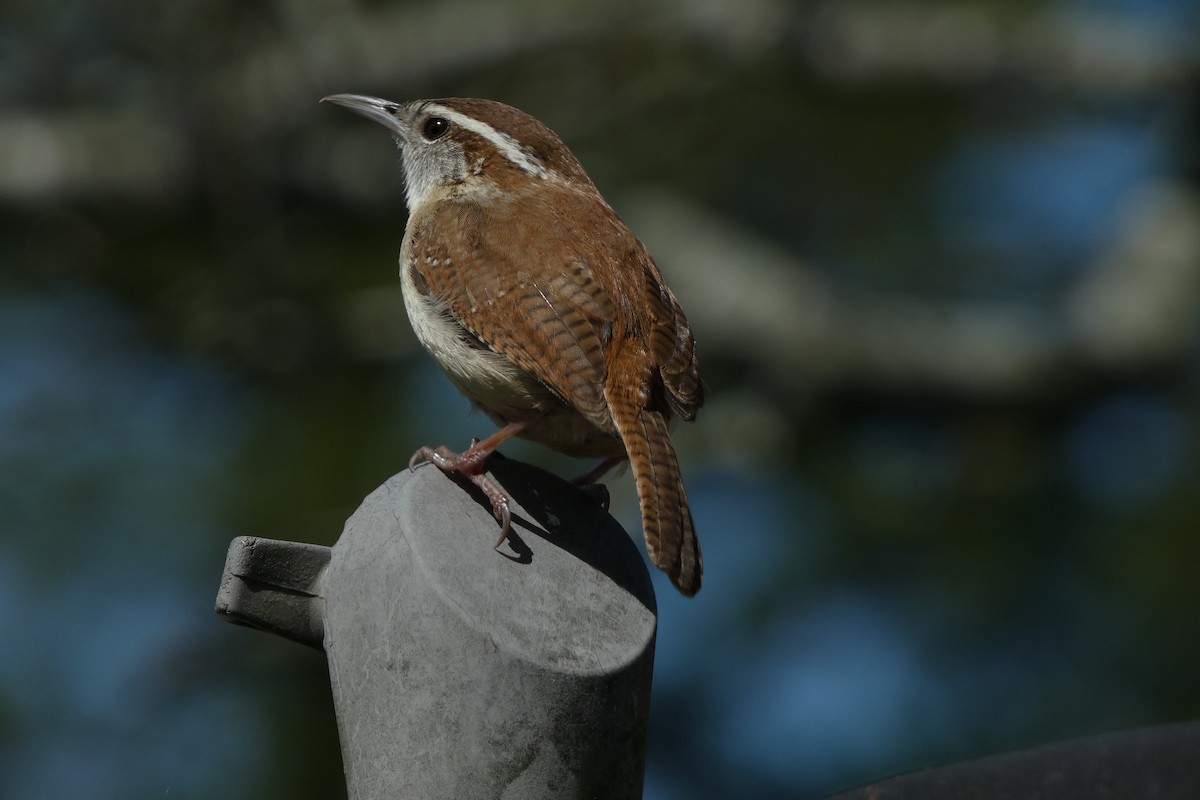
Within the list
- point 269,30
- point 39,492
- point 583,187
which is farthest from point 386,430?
point 269,30

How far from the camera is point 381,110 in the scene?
3619mm

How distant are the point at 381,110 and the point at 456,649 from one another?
2.18 meters

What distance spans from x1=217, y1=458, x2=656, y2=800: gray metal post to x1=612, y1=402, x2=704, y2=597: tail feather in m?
0.24

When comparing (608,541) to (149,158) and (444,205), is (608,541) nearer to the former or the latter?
(444,205)

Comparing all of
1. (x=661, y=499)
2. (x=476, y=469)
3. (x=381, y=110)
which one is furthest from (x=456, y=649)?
(x=381, y=110)

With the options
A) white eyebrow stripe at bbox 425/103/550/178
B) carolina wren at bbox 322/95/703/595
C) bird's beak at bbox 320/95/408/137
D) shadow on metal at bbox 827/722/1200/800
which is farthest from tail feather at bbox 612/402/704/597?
bird's beak at bbox 320/95/408/137

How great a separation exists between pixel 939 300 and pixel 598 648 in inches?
193

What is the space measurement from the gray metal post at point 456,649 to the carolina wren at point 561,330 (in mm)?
361

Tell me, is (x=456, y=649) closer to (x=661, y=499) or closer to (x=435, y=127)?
(x=661, y=499)

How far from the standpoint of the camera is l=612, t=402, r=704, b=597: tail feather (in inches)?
85.0

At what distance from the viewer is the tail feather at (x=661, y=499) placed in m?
2.16

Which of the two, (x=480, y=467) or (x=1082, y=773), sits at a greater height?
(x=480, y=467)

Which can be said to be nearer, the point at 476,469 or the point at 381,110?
the point at 476,469

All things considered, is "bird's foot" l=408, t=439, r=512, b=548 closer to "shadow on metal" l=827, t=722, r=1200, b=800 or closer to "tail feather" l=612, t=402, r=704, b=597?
"tail feather" l=612, t=402, r=704, b=597
